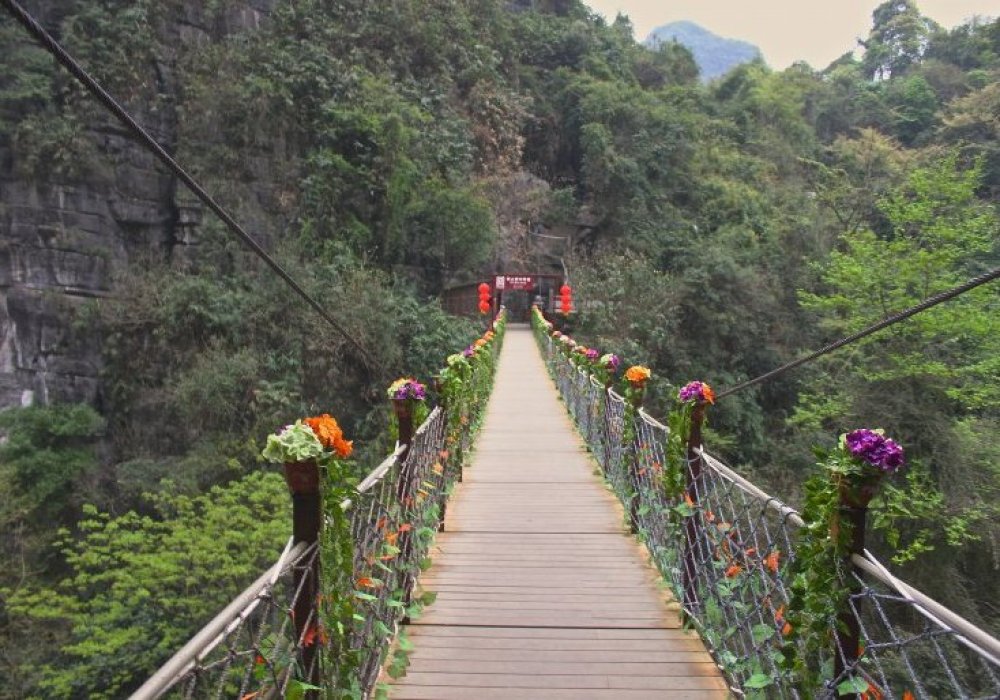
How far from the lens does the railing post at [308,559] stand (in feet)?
5.87

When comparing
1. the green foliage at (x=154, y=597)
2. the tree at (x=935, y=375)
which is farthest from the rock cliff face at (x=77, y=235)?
the tree at (x=935, y=375)

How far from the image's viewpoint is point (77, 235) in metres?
13.2

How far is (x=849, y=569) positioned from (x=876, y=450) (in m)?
0.33

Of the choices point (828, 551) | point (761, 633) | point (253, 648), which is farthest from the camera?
point (761, 633)

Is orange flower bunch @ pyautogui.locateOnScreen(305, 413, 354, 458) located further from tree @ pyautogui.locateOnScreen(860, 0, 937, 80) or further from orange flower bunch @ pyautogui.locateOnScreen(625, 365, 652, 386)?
tree @ pyautogui.locateOnScreen(860, 0, 937, 80)

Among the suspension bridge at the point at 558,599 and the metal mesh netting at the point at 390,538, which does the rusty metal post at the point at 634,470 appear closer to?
the suspension bridge at the point at 558,599

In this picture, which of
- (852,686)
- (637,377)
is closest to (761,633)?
(852,686)

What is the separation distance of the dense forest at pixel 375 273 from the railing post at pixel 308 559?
559 cm

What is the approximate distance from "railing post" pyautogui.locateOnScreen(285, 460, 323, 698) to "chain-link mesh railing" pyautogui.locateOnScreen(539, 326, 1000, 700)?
135cm

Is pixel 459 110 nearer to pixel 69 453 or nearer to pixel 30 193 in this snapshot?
pixel 30 193

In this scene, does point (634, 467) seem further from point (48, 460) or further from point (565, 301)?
point (565, 301)

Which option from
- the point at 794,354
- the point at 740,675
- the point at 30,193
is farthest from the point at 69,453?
the point at 794,354

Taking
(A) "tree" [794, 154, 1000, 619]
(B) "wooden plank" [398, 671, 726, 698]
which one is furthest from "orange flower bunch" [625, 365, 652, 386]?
(A) "tree" [794, 154, 1000, 619]

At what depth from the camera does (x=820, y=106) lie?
2914cm
